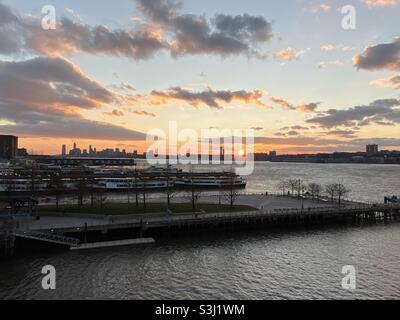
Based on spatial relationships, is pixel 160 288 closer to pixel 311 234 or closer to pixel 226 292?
pixel 226 292

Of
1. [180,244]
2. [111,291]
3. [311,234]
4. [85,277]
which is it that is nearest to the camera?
[111,291]

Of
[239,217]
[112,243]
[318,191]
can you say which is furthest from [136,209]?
[318,191]

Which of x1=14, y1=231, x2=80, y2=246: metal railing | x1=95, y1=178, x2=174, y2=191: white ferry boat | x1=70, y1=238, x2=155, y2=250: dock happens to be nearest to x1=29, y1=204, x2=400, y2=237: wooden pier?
x1=14, y1=231, x2=80, y2=246: metal railing

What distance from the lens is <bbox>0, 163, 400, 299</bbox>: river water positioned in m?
27.8

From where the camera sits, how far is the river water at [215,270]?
2781 centimetres

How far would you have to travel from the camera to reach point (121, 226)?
4259 centimetres

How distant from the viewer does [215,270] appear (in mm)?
33188

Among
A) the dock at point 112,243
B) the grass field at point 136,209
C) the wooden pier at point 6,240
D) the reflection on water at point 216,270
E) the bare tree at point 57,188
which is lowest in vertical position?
the reflection on water at point 216,270

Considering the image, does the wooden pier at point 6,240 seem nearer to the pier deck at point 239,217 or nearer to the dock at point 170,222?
the dock at point 170,222

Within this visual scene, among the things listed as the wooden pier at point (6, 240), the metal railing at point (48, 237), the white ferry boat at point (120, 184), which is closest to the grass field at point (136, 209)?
the metal railing at point (48, 237)

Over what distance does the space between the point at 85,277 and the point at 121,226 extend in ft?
41.4

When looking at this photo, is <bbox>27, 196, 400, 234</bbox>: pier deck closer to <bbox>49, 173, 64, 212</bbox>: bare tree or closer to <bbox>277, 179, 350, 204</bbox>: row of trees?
<bbox>277, 179, 350, 204</bbox>: row of trees
